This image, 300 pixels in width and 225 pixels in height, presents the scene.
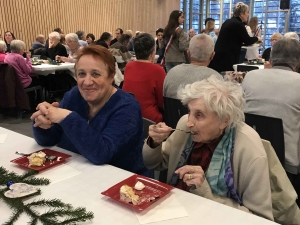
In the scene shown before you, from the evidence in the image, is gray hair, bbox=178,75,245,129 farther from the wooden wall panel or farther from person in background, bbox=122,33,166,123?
the wooden wall panel

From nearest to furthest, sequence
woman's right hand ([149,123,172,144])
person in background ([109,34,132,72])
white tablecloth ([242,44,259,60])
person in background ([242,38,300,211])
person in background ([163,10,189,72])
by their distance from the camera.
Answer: woman's right hand ([149,123,172,144]), person in background ([242,38,300,211]), person in background ([163,10,189,72]), white tablecloth ([242,44,259,60]), person in background ([109,34,132,72])

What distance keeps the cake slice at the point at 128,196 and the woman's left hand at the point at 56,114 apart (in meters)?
0.51

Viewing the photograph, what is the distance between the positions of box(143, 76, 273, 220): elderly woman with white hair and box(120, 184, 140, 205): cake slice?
0.21 meters

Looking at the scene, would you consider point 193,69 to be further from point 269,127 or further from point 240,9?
point 240,9

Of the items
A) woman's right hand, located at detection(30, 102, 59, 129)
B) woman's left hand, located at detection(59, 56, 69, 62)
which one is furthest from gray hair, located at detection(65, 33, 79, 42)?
woman's right hand, located at detection(30, 102, 59, 129)

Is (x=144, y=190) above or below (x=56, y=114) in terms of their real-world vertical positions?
below

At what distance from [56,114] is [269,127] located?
127 centimetres

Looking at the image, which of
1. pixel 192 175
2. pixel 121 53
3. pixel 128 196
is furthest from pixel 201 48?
pixel 121 53

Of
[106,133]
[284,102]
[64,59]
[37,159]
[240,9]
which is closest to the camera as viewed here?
[37,159]

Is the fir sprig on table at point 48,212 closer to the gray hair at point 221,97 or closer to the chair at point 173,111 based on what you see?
the gray hair at point 221,97

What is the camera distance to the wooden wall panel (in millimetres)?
9000

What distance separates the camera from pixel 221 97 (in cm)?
144

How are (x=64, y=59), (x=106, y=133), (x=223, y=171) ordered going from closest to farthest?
(x=223, y=171) → (x=106, y=133) → (x=64, y=59)

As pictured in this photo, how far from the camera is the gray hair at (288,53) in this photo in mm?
2371
